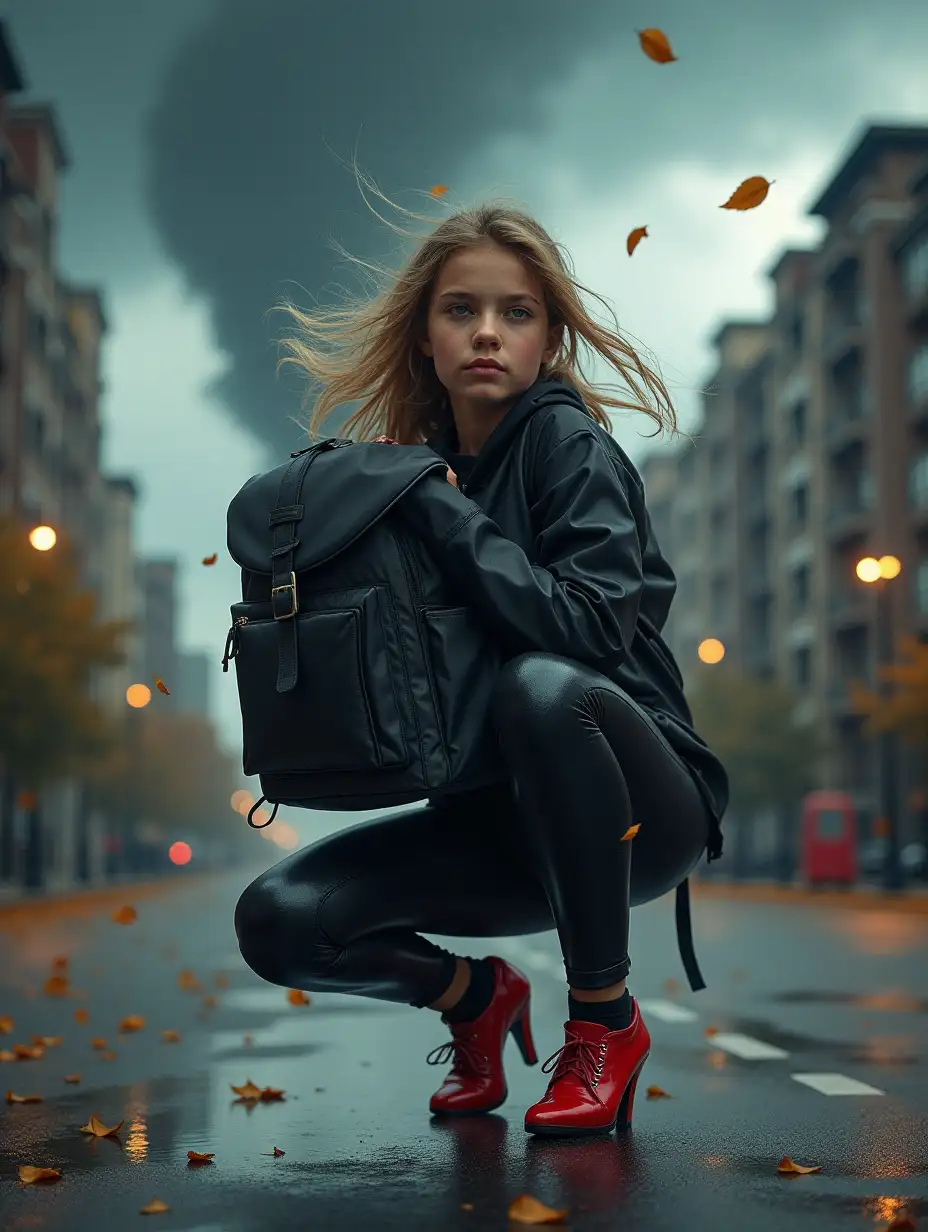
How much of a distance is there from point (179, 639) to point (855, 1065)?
126679mm

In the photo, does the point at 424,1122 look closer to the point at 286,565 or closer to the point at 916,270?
the point at 286,565

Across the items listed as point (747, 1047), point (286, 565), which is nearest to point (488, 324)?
point (286, 565)

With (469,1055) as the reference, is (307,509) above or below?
above

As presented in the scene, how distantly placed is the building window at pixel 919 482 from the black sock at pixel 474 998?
51.5 metres

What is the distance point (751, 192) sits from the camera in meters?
3.96

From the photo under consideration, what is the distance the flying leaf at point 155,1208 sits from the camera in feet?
9.85

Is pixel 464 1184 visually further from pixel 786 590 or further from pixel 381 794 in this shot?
pixel 786 590

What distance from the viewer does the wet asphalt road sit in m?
3.02

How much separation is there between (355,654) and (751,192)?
4.29 feet

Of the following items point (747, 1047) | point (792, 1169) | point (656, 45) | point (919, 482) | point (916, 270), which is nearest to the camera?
point (792, 1169)

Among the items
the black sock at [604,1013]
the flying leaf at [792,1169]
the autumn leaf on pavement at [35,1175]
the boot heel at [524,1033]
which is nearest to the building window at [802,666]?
the boot heel at [524,1033]

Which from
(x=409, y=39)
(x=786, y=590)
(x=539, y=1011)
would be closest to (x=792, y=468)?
(x=786, y=590)

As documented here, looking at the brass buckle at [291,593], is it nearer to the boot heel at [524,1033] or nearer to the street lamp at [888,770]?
the boot heel at [524,1033]

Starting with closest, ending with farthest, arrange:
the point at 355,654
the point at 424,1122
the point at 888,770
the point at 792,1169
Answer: the point at 792,1169
the point at 355,654
the point at 424,1122
the point at 888,770
